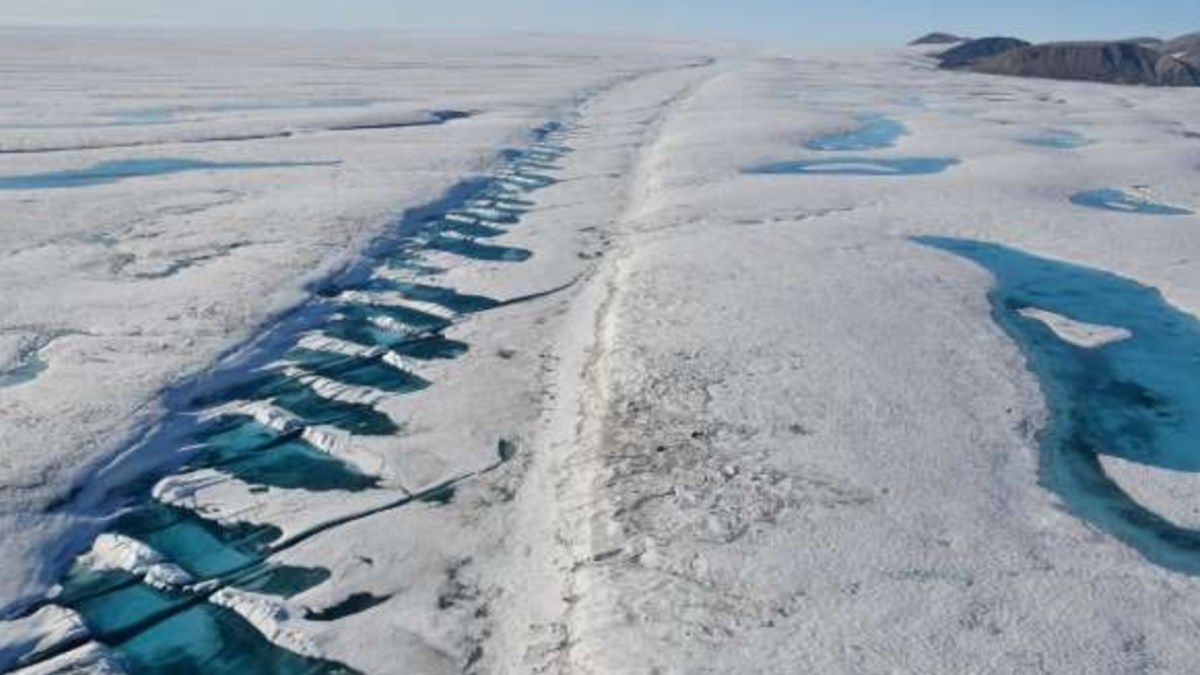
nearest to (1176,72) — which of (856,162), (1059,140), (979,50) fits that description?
(979,50)

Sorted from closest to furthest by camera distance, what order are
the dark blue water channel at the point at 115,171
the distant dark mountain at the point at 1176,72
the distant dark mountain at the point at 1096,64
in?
the dark blue water channel at the point at 115,171
the distant dark mountain at the point at 1176,72
the distant dark mountain at the point at 1096,64

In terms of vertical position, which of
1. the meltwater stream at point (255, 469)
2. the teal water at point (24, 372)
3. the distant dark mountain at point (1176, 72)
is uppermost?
the distant dark mountain at point (1176, 72)

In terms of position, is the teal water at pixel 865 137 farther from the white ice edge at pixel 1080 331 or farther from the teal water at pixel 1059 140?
the white ice edge at pixel 1080 331

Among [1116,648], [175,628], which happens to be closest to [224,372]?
[175,628]

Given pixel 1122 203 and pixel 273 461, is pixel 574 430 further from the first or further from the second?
pixel 1122 203

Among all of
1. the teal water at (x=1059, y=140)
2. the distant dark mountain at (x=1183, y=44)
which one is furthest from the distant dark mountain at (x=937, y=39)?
the teal water at (x=1059, y=140)

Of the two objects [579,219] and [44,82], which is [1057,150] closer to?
[579,219]
